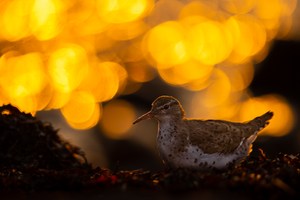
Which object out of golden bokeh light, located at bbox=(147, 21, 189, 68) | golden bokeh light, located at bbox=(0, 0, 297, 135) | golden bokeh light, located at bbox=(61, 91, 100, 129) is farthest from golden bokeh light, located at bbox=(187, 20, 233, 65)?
golden bokeh light, located at bbox=(61, 91, 100, 129)

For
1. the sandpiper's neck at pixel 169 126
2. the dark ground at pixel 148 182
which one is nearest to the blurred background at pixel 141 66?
the sandpiper's neck at pixel 169 126

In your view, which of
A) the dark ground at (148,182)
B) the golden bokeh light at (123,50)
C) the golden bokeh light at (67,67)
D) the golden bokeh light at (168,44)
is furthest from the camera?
the golden bokeh light at (168,44)

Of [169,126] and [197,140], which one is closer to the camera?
[197,140]

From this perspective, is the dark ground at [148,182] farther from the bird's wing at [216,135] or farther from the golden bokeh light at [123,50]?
the golden bokeh light at [123,50]

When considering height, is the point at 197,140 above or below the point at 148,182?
above

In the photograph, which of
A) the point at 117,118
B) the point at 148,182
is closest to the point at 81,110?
the point at 117,118

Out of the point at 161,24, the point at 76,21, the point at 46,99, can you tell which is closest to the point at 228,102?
the point at 46,99

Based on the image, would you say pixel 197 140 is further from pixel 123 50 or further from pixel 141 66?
pixel 123 50
